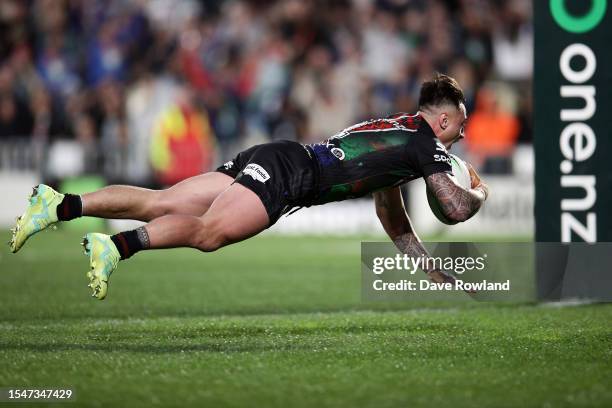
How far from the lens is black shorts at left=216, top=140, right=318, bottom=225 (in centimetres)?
706

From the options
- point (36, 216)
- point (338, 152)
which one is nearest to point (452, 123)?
point (338, 152)

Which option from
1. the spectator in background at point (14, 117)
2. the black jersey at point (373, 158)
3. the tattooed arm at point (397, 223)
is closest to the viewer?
the black jersey at point (373, 158)

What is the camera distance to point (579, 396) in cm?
526

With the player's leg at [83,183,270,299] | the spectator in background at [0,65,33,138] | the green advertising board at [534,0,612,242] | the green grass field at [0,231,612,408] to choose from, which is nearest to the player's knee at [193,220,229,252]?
the player's leg at [83,183,270,299]

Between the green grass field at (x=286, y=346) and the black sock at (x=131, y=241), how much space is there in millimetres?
640

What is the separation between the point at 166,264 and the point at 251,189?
25.7 feet

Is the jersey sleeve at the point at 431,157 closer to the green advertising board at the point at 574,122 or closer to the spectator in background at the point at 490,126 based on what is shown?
the green advertising board at the point at 574,122

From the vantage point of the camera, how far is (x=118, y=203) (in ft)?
24.0

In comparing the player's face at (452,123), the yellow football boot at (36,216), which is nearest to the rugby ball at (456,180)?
the player's face at (452,123)

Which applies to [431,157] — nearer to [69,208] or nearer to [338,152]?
[338,152]

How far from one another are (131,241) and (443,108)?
7.95 feet

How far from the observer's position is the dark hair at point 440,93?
7.44 metres

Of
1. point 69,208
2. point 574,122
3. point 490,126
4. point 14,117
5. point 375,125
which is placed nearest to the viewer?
point 69,208

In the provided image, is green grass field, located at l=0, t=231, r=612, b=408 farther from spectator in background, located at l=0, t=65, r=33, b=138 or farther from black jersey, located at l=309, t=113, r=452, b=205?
spectator in background, located at l=0, t=65, r=33, b=138
